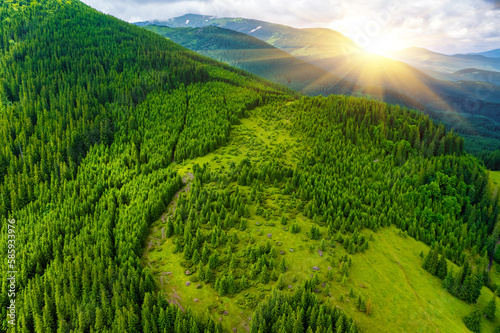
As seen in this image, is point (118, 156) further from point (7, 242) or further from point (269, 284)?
point (269, 284)

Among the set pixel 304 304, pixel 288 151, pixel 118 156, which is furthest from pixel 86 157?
pixel 304 304

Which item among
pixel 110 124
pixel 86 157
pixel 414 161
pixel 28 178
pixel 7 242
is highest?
pixel 414 161

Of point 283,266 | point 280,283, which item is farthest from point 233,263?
point 280,283

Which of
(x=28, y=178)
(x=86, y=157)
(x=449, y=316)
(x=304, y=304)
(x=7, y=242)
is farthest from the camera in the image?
(x=86, y=157)

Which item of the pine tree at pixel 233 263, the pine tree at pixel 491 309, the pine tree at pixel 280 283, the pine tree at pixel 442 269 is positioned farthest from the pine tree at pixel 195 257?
the pine tree at pixel 491 309

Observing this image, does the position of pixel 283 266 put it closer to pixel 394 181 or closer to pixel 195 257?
pixel 195 257

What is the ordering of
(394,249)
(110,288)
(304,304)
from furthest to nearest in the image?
1. (394,249)
2. (110,288)
3. (304,304)

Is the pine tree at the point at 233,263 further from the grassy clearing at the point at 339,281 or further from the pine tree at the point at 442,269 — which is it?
the pine tree at the point at 442,269
